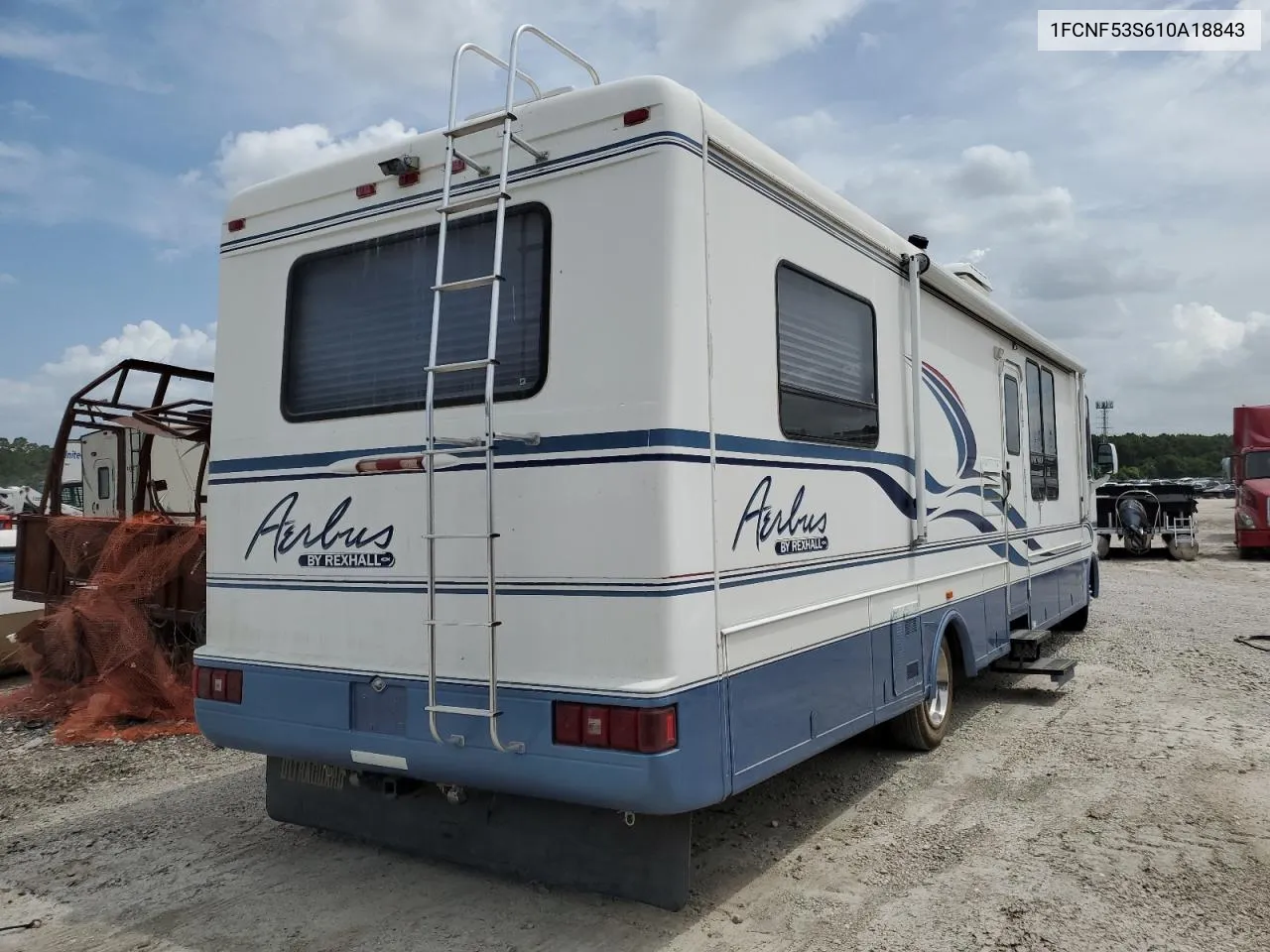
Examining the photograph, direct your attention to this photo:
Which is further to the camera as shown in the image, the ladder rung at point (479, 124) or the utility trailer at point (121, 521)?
the utility trailer at point (121, 521)

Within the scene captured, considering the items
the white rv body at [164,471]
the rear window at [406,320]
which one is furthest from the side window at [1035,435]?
the white rv body at [164,471]

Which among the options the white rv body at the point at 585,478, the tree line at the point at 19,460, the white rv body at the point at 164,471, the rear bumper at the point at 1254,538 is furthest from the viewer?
the tree line at the point at 19,460

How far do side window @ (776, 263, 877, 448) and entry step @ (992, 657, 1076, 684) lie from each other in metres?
2.99

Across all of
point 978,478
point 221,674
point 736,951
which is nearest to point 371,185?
point 221,674

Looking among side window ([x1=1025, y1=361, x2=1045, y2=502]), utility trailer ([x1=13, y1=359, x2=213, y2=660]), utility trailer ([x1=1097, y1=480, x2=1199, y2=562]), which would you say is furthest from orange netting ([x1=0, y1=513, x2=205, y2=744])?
utility trailer ([x1=1097, y1=480, x2=1199, y2=562])

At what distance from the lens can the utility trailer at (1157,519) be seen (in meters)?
19.2

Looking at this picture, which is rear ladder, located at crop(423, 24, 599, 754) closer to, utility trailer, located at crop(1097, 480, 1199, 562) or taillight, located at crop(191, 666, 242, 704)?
taillight, located at crop(191, 666, 242, 704)

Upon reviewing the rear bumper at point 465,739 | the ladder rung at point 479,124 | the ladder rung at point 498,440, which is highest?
→ the ladder rung at point 479,124

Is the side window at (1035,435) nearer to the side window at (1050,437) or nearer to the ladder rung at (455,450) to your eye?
the side window at (1050,437)

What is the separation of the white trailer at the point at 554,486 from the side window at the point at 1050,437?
138 inches

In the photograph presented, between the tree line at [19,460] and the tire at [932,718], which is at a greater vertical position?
the tree line at [19,460]

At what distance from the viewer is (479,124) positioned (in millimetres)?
3471

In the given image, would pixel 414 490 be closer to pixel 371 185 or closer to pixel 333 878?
pixel 371 185

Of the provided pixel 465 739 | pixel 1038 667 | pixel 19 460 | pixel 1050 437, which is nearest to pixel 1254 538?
pixel 1050 437
